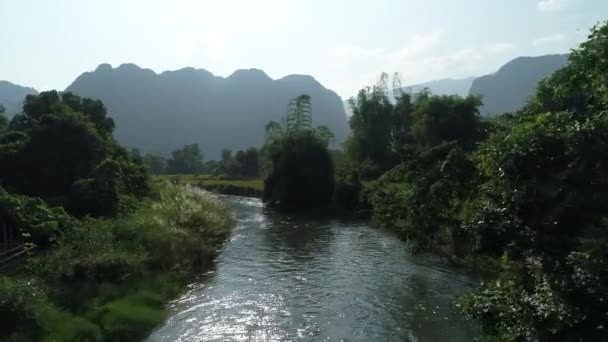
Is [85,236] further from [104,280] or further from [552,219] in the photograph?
[552,219]

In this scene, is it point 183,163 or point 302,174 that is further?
point 183,163

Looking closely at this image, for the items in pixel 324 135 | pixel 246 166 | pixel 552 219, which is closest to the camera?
pixel 552 219

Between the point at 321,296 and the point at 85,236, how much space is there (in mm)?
9332

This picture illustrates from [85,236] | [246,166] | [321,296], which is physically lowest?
[321,296]

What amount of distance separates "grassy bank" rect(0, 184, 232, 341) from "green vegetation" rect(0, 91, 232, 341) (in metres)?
0.03

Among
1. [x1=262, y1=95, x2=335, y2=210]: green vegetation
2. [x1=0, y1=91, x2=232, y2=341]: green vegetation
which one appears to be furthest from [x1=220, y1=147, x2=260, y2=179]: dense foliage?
[x1=0, y1=91, x2=232, y2=341]: green vegetation

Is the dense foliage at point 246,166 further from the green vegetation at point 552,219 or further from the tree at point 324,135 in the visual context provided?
the green vegetation at point 552,219

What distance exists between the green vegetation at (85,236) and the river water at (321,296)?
1.35 meters

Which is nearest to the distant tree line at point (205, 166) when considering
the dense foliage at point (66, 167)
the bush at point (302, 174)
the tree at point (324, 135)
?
the tree at point (324, 135)

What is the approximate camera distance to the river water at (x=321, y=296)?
591 inches

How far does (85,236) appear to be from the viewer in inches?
724

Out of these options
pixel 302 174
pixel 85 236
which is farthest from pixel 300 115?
pixel 85 236

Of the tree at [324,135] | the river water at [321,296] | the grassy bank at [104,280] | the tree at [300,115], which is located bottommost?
the river water at [321,296]

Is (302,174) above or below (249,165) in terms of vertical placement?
above
